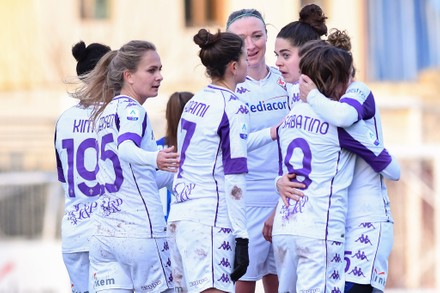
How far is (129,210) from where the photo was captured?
758cm

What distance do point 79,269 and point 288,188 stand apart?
70.6 inches

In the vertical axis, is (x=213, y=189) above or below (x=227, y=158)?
below

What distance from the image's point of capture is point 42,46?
79.0ft

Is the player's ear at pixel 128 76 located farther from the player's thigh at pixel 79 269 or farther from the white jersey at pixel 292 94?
the player's thigh at pixel 79 269

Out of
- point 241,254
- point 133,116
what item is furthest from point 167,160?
point 241,254

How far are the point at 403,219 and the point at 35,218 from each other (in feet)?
16.6

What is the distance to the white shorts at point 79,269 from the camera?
8430mm

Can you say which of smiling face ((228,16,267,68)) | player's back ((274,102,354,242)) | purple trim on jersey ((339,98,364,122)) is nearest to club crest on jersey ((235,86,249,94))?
smiling face ((228,16,267,68))

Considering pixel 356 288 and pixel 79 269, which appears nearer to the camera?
pixel 356 288

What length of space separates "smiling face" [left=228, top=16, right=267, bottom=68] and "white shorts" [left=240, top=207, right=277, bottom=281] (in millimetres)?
981

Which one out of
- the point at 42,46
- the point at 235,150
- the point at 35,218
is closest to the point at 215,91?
the point at 235,150

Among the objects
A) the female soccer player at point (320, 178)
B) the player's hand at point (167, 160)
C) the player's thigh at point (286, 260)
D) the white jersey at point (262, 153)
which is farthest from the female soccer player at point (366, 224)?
the white jersey at point (262, 153)

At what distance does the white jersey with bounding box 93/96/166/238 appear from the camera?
24.8ft

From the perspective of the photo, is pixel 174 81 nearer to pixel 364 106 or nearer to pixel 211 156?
pixel 211 156
